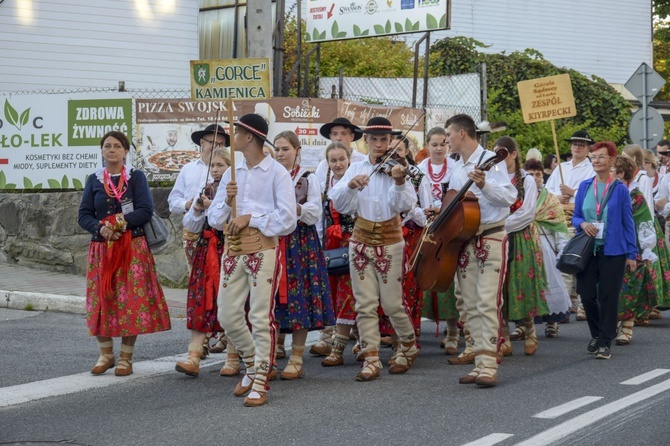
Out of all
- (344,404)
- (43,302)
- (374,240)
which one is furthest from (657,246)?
(43,302)

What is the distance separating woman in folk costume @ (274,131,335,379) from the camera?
8.54 meters

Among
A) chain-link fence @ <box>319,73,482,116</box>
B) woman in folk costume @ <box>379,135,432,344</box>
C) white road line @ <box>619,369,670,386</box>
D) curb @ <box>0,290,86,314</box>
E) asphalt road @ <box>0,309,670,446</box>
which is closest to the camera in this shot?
asphalt road @ <box>0,309,670,446</box>

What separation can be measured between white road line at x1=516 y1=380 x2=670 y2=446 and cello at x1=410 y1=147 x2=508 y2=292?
5.24ft

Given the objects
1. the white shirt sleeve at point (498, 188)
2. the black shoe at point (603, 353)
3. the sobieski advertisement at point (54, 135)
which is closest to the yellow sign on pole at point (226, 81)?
the sobieski advertisement at point (54, 135)

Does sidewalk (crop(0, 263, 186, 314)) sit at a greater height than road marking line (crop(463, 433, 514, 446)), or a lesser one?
greater

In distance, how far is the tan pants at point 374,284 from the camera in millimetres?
8414

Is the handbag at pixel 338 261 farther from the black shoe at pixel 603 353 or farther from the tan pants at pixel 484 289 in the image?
the black shoe at pixel 603 353

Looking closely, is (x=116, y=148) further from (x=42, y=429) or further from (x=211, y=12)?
(x=211, y=12)

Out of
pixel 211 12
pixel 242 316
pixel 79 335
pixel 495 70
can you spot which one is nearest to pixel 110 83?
pixel 211 12

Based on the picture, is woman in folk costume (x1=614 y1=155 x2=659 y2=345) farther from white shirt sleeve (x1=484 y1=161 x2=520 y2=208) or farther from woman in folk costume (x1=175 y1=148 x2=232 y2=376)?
woman in folk costume (x1=175 y1=148 x2=232 y2=376)

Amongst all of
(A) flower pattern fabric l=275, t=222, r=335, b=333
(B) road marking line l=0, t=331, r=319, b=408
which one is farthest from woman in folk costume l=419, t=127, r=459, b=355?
(B) road marking line l=0, t=331, r=319, b=408

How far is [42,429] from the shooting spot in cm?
661

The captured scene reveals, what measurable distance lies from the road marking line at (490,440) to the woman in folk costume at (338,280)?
2.95m

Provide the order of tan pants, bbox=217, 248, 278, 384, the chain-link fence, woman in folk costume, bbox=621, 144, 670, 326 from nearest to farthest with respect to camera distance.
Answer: tan pants, bbox=217, 248, 278, 384
woman in folk costume, bbox=621, 144, 670, 326
the chain-link fence
